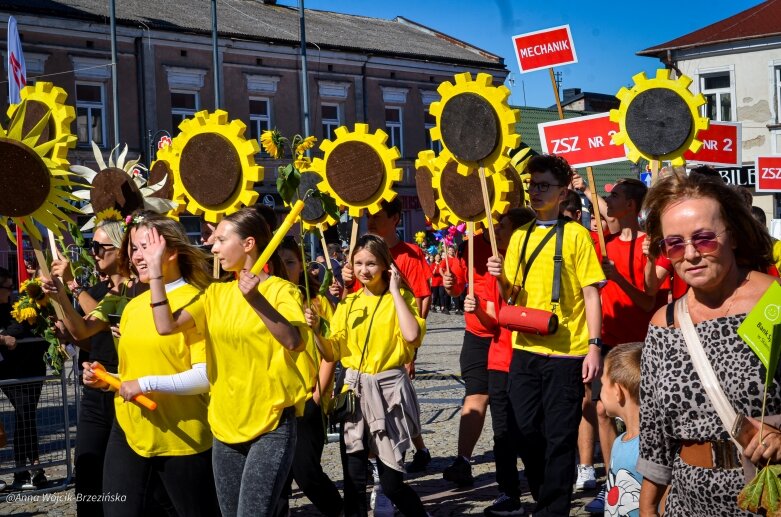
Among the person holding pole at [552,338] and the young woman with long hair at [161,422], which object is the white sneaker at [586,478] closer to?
the person holding pole at [552,338]

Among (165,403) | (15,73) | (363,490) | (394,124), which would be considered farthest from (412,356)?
(394,124)

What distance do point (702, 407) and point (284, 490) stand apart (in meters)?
2.19

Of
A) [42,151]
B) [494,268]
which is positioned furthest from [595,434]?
[42,151]

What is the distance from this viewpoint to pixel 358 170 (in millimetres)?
7043

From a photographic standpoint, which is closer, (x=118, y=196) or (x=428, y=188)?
(x=118, y=196)

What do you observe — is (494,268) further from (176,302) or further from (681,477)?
(681,477)

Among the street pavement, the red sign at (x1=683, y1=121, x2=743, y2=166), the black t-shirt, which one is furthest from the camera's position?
the red sign at (x1=683, y1=121, x2=743, y2=166)

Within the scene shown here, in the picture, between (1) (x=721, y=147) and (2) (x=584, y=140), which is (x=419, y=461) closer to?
(2) (x=584, y=140)

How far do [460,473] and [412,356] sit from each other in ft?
4.87

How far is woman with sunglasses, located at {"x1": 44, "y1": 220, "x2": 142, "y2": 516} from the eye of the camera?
5422 mm

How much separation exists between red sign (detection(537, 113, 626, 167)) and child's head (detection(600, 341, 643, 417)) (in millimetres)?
4027

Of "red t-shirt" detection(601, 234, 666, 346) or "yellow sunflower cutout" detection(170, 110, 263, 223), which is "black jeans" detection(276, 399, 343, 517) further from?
"red t-shirt" detection(601, 234, 666, 346)

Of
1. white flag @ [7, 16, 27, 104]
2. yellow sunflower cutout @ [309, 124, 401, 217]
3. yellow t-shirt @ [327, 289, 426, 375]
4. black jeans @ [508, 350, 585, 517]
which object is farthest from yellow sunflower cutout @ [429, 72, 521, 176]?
white flag @ [7, 16, 27, 104]

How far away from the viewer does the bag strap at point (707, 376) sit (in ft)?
9.61
